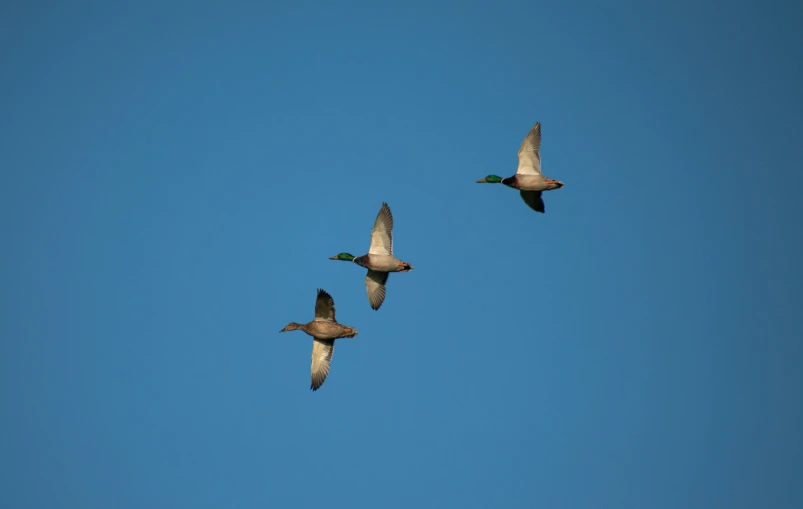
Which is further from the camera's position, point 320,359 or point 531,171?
point 531,171

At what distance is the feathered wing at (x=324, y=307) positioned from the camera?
2697 centimetres

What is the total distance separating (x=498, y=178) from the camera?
2983 cm

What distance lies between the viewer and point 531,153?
28.8m

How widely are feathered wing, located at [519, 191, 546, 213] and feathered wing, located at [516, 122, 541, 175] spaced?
1.09 metres

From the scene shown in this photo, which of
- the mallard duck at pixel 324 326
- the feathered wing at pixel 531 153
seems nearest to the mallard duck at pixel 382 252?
the mallard duck at pixel 324 326

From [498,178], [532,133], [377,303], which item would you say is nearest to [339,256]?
[377,303]

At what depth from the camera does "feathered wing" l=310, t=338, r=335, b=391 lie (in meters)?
28.3

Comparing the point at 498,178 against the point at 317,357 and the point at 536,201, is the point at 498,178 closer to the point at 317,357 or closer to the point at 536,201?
the point at 536,201

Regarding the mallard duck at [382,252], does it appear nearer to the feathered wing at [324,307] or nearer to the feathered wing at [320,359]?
the feathered wing at [324,307]

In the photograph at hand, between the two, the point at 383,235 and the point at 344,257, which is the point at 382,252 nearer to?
the point at 383,235

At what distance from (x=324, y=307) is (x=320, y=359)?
232 centimetres

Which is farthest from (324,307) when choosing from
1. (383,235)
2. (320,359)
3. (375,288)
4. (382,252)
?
(383,235)

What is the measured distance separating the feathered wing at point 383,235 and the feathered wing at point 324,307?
8.68 ft

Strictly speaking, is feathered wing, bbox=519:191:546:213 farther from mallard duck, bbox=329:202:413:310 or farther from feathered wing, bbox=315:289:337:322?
feathered wing, bbox=315:289:337:322
